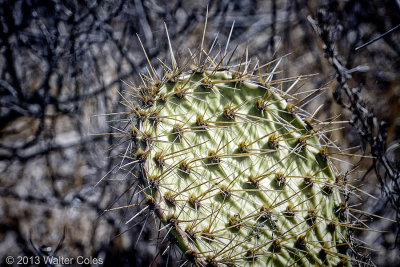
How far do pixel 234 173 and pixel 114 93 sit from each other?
0.79 metres

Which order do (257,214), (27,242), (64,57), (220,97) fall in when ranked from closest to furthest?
1. (257,214)
2. (220,97)
3. (27,242)
4. (64,57)

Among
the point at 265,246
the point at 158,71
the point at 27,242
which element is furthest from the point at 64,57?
the point at 265,246

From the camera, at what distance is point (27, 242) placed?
1.32 metres

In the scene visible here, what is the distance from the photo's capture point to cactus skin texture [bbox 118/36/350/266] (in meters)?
0.80

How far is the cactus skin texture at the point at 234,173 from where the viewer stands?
2.63ft

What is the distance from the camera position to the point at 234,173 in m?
0.91

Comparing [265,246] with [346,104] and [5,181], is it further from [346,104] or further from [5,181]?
[5,181]

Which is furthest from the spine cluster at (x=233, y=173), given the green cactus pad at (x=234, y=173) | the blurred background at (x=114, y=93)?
the blurred background at (x=114, y=93)

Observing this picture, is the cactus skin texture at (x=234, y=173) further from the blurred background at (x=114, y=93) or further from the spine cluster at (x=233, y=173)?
the blurred background at (x=114, y=93)

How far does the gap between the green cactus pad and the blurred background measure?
1.66 ft

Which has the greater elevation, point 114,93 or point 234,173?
point 114,93

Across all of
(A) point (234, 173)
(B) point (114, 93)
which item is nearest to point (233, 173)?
(A) point (234, 173)

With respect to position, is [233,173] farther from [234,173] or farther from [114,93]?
[114,93]

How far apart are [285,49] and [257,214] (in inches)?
37.7
